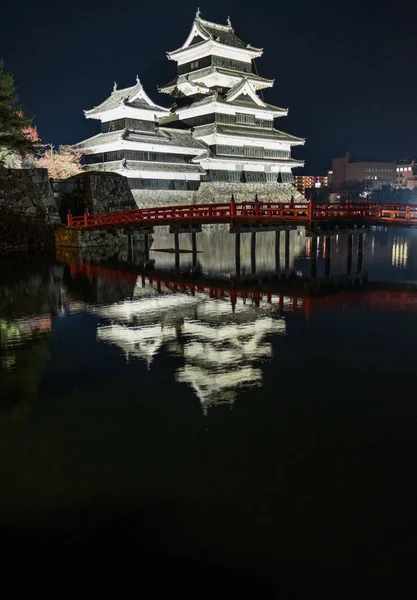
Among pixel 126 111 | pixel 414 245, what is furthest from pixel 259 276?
pixel 126 111

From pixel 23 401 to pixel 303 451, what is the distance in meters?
4.31

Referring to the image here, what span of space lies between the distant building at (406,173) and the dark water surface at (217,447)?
118 meters

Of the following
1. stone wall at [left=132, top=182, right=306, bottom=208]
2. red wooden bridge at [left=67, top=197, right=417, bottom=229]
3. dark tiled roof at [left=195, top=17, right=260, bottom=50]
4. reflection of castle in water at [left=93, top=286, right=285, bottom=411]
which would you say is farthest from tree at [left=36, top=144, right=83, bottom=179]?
reflection of castle in water at [left=93, top=286, right=285, bottom=411]

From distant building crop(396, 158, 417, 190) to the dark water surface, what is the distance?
388ft

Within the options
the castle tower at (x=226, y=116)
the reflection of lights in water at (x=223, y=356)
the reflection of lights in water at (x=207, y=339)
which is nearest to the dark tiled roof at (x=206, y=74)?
the castle tower at (x=226, y=116)

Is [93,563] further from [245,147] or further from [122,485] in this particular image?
[245,147]

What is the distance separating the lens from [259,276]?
19.8m

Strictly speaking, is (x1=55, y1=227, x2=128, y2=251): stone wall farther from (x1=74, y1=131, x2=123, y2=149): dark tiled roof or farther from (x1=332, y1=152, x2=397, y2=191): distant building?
(x1=332, y1=152, x2=397, y2=191): distant building

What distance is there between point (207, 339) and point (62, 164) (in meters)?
47.8

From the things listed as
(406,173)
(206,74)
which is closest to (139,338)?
(206,74)

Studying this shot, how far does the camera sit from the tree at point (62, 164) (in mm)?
52250

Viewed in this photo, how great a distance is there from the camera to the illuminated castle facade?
4797 centimetres

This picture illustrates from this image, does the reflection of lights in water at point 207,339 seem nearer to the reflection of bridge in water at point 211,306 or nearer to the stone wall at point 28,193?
the reflection of bridge in water at point 211,306

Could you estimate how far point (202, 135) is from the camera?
171ft
